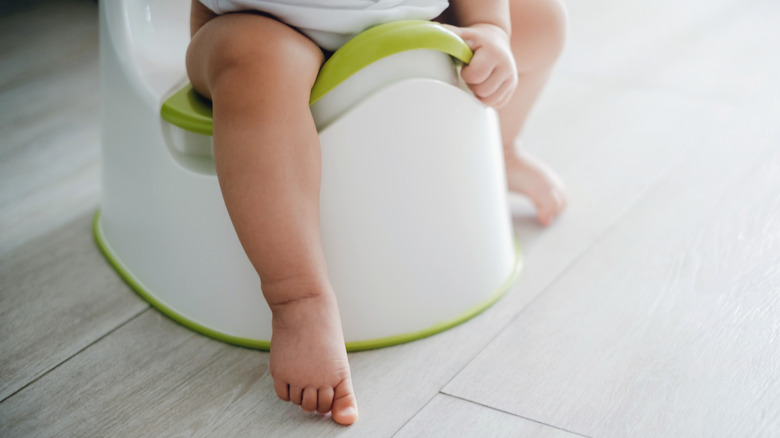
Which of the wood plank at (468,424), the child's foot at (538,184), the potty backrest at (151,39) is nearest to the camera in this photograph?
the wood plank at (468,424)

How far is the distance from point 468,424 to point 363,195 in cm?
23

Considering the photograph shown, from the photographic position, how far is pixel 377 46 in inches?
28.6

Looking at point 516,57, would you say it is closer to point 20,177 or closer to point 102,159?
point 102,159

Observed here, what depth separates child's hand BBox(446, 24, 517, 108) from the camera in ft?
2.56

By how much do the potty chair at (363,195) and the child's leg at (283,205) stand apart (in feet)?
0.14

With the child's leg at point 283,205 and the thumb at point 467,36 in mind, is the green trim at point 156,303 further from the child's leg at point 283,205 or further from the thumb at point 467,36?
the thumb at point 467,36

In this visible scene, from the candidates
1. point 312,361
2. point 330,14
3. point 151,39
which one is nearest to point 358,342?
point 312,361

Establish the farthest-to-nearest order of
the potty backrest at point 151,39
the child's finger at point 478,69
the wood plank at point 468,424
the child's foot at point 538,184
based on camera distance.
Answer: the child's foot at point 538,184
the potty backrest at point 151,39
the child's finger at point 478,69
the wood plank at point 468,424

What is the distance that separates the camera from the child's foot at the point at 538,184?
101 centimetres

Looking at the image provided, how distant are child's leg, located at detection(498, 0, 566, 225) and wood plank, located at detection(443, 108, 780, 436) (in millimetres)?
98

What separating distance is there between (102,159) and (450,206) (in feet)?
1.48

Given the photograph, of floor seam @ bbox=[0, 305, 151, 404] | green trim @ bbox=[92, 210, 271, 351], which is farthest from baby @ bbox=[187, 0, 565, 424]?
floor seam @ bbox=[0, 305, 151, 404]

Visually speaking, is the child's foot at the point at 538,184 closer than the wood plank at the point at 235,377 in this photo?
No

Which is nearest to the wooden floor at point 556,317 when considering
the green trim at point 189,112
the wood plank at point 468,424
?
the wood plank at point 468,424
